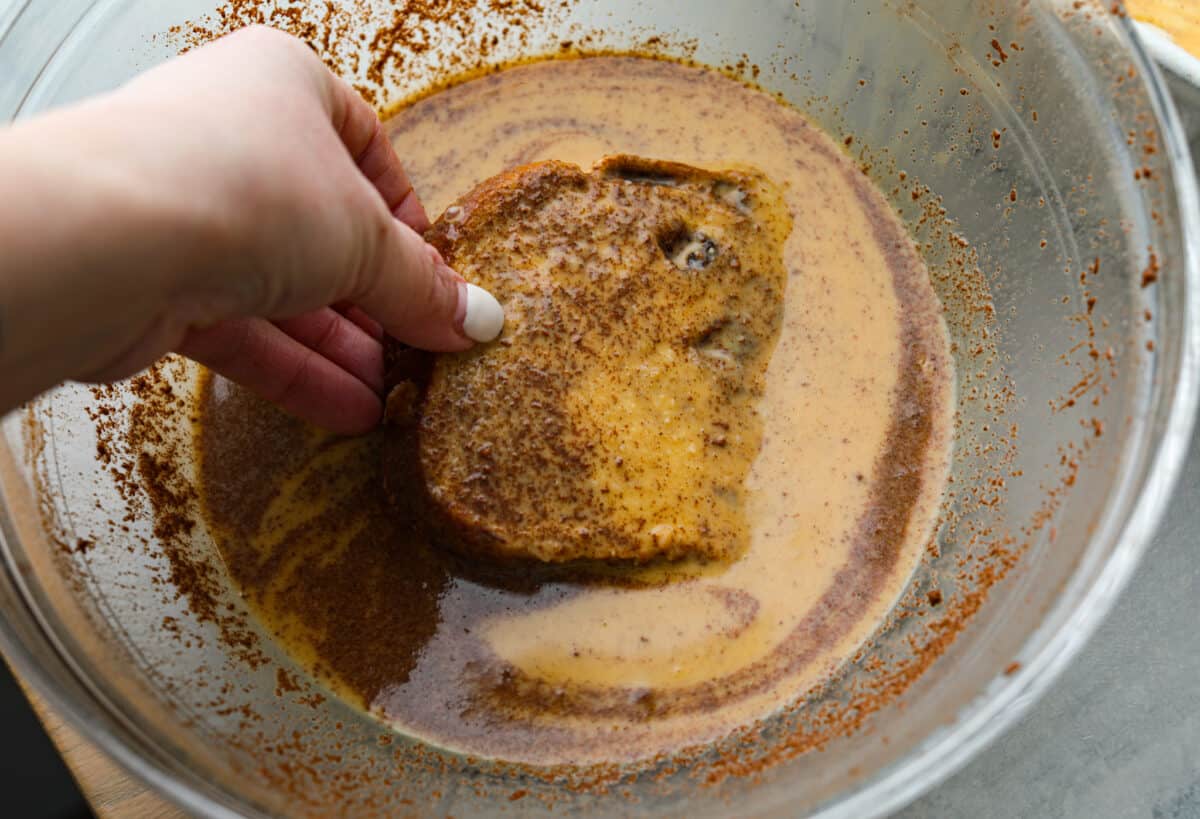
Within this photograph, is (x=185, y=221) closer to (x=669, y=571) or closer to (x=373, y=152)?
(x=373, y=152)

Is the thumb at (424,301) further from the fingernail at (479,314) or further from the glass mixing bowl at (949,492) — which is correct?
the glass mixing bowl at (949,492)

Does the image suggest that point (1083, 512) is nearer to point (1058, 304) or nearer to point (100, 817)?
point (1058, 304)

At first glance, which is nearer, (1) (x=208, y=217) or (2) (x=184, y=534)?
(1) (x=208, y=217)

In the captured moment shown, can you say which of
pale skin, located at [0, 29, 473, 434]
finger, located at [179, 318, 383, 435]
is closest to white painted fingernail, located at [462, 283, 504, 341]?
pale skin, located at [0, 29, 473, 434]

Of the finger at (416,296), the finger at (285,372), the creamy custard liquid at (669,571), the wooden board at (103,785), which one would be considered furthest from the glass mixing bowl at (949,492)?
→ the finger at (416,296)

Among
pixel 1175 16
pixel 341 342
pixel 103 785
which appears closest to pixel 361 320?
pixel 341 342

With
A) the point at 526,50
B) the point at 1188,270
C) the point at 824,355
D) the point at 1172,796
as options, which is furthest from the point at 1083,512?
the point at 526,50

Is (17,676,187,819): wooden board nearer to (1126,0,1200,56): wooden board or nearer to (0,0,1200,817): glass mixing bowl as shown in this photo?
(0,0,1200,817): glass mixing bowl
